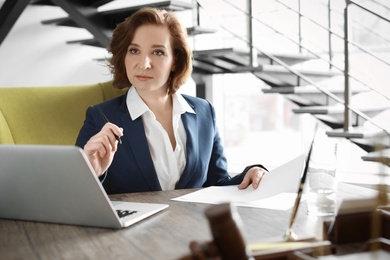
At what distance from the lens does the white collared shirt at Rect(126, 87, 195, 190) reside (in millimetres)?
1758

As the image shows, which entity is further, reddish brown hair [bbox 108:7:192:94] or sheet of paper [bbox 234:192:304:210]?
reddish brown hair [bbox 108:7:192:94]

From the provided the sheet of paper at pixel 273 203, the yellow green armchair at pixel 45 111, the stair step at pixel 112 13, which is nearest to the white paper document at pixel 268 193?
the sheet of paper at pixel 273 203

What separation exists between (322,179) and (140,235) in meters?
0.48

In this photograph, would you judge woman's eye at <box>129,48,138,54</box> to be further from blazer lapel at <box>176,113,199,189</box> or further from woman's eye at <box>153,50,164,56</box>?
blazer lapel at <box>176,113,199,189</box>

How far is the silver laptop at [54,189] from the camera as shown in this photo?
98 cm

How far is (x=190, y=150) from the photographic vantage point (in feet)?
A: 5.91

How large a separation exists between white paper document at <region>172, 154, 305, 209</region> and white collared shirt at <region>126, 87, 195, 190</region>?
0.35m

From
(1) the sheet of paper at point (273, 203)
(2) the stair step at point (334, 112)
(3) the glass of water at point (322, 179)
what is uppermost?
(3) the glass of water at point (322, 179)

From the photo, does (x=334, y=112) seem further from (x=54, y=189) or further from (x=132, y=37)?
(x=54, y=189)

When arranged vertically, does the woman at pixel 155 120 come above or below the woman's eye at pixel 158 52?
below

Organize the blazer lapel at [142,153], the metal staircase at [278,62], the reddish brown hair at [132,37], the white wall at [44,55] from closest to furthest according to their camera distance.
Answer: the blazer lapel at [142,153] → the reddish brown hair at [132,37] → the metal staircase at [278,62] → the white wall at [44,55]

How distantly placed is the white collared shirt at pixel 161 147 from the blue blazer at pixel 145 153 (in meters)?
0.03

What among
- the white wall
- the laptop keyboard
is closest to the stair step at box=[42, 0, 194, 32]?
the white wall

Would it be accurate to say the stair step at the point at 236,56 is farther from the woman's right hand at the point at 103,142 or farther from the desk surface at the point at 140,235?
the desk surface at the point at 140,235
